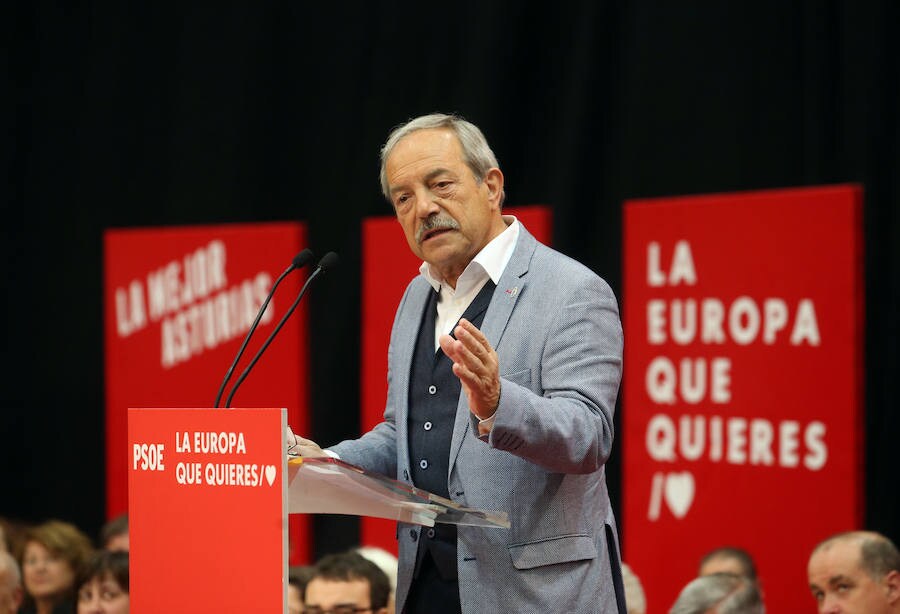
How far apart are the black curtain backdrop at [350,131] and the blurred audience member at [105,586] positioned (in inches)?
72.5

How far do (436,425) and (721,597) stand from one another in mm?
1599

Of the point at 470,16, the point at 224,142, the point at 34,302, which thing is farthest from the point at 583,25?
the point at 34,302

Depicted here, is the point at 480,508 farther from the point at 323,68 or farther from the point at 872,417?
the point at 323,68

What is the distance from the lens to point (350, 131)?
257 inches

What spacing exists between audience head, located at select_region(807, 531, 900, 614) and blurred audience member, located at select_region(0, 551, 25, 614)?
8.20 ft

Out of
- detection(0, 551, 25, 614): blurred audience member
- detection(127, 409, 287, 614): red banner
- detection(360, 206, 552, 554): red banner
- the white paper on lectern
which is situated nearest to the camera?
detection(127, 409, 287, 614): red banner

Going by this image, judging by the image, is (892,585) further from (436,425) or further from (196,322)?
(196,322)

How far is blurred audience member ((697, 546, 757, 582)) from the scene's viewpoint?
172 inches

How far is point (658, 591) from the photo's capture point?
4809 mm

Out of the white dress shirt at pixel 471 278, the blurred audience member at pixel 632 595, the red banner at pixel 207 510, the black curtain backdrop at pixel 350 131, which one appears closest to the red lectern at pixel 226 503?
the red banner at pixel 207 510

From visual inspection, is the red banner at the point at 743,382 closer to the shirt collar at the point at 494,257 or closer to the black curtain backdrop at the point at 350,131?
the black curtain backdrop at the point at 350,131

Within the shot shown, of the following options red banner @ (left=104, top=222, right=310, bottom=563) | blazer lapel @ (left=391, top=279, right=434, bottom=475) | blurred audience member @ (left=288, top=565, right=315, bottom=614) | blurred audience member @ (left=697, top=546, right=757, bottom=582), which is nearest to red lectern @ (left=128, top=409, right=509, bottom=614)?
blazer lapel @ (left=391, top=279, right=434, bottom=475)

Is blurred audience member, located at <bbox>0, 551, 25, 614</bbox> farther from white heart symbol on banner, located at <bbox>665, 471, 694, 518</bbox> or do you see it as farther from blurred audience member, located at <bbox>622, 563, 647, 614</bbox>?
white heart symbol on banner, located at <bbox>665, 471, 694, 518</bbox>

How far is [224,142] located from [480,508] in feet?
16.0
